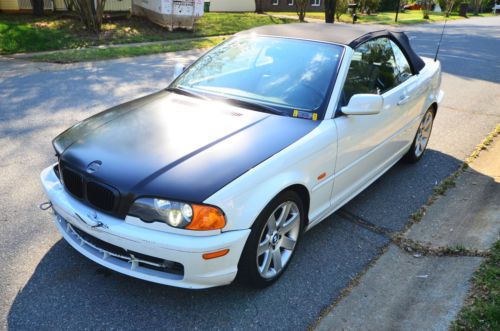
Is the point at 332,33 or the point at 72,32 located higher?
the point at 332,33

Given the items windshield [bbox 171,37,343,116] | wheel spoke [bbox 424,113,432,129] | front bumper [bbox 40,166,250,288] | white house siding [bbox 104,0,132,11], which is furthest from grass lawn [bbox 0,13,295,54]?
front bumper [bbox 40,166,250,288]

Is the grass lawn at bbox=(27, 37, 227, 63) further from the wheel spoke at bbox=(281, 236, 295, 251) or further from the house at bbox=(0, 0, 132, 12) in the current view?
the wheel spoke at bbox=(281, 236, 295, 251)

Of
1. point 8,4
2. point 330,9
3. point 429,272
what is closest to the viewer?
point 429,272

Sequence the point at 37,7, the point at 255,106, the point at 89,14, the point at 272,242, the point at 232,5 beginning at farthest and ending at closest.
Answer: the point at 232,5 < the point at 37,7 < the point at 89,14 < the point at 255,106 < the point at 272,242

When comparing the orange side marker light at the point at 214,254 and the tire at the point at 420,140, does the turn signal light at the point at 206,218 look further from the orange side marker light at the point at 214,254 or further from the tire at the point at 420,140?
the tire at the point at 420,140

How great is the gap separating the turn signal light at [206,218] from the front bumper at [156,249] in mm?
62

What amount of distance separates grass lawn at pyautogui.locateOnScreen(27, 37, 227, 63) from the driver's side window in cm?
816

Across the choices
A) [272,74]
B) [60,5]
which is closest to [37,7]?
[60,5]

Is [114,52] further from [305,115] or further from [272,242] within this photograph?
[272,242]

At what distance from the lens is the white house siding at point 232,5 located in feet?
88.1

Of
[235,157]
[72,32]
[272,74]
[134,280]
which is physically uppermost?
[272,74]

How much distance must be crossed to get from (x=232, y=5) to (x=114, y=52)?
57.3 ft

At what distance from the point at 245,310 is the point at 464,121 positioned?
5780mm

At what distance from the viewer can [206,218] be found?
2543mm
